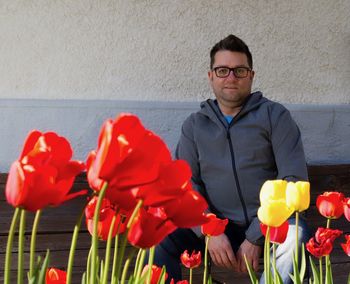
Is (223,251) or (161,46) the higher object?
(161,46)

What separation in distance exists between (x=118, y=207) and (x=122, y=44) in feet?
7.12

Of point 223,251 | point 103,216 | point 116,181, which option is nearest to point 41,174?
point 116,181

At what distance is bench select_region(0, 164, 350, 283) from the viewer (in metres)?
2.72

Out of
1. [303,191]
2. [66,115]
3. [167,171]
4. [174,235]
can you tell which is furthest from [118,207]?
[66,115]

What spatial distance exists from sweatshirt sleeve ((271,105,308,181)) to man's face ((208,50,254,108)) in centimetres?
14

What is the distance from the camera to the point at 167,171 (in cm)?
77

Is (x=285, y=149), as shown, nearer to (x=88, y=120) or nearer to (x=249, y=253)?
(x=249, y=253)

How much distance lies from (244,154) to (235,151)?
0.12 ft

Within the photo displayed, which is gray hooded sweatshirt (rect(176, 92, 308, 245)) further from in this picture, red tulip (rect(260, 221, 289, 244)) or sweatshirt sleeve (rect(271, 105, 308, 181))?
red tulip (rect(260, 221, 289, 244))

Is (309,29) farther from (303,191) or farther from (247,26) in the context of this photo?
(303,191)

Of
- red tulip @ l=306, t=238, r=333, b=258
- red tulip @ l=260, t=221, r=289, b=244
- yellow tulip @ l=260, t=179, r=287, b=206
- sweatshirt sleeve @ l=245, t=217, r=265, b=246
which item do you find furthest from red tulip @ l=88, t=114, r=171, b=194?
sweatshirt sleeve @ l=245, t=217, r=265, b=246

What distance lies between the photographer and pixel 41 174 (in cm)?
76

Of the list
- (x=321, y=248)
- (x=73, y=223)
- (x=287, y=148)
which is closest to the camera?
(x=321, y=248)

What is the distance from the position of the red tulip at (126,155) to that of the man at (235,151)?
164 cm
